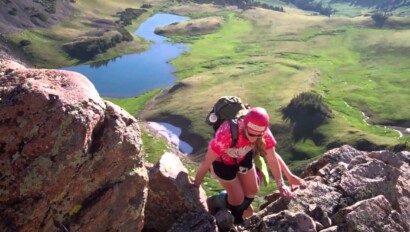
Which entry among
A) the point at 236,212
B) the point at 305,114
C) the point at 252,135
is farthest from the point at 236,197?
the point at 305,114

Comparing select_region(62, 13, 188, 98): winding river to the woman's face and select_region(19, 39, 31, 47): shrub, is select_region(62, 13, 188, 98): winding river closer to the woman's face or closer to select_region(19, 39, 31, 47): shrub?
select_region(19, 39, 31, 47): shrub

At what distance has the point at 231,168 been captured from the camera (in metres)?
18.5

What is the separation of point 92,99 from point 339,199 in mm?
10698

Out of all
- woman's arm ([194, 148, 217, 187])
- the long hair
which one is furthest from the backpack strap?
the long hair

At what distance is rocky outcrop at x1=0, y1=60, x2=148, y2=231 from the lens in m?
13.4

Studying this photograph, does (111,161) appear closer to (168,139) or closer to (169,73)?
(168,139)

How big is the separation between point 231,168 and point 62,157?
7.03m

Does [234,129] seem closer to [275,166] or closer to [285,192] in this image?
[275,166]

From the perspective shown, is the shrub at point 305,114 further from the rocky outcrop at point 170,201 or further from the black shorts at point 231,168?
the rocky outcrop at point 170,201

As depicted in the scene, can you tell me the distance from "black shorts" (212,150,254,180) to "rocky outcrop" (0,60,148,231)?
3.88m

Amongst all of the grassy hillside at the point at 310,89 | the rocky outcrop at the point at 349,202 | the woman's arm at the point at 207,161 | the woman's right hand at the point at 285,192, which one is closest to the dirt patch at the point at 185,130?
the grassy hillside at the point at 310,89

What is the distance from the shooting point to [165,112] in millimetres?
143750

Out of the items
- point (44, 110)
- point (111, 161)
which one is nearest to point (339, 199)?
point (111, 161)

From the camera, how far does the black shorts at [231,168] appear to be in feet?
60.6
